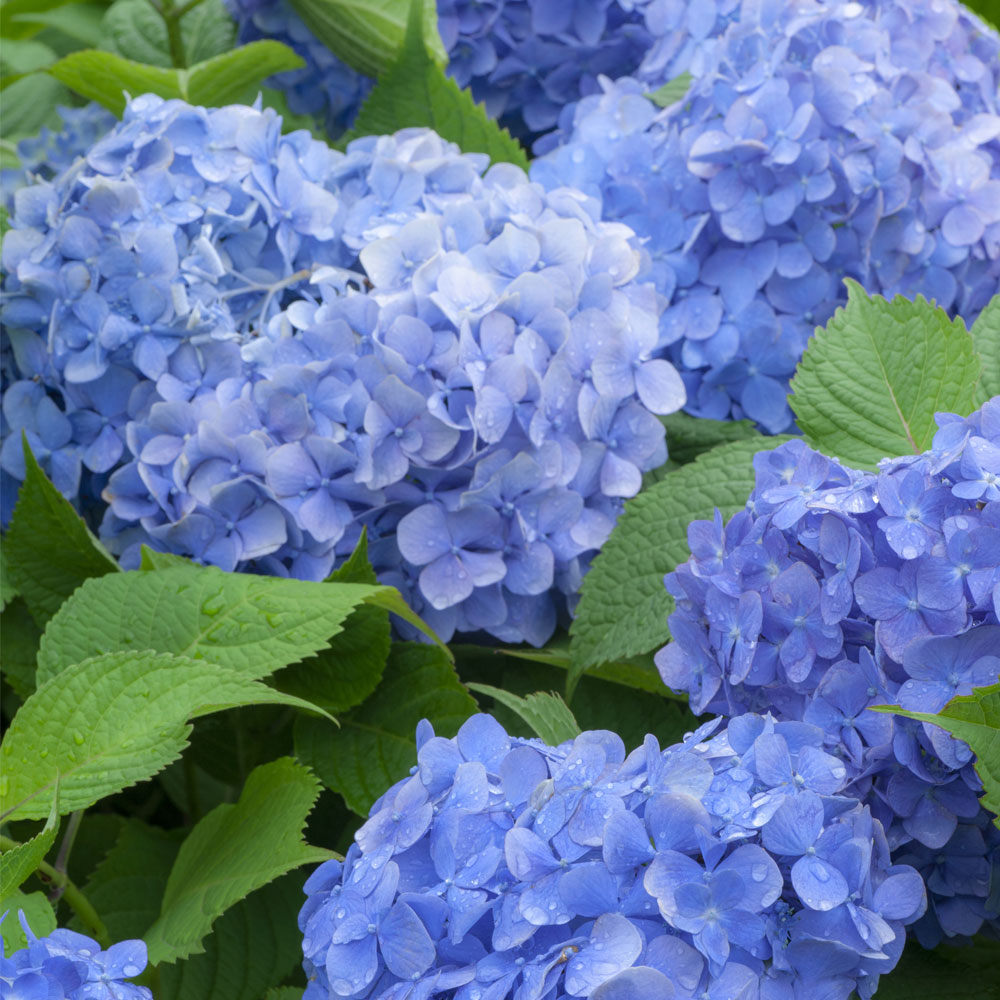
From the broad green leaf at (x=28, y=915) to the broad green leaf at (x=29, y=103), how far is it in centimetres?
101

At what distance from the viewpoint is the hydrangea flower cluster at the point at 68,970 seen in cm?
48

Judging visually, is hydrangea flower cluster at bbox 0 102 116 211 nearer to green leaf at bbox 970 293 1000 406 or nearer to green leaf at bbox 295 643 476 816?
green leaf at bbox 295 643 476 816

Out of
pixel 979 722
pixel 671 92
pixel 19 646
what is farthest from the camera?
pixel 671 92

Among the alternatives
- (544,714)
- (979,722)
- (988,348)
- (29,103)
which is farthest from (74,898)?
(29,103)

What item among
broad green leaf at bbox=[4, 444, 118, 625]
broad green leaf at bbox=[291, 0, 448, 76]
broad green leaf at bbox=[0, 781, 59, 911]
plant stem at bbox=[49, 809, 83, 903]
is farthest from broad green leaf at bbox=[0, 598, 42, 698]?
broad green leaf at bbox=[291, 0, 448, 76]

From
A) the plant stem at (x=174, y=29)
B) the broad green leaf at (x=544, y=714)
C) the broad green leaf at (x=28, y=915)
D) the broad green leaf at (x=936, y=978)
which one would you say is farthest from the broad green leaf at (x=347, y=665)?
the plant stem at (x=174, y=29)

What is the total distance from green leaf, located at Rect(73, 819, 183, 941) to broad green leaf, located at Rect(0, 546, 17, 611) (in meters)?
0.18

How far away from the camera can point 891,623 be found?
1.78ft

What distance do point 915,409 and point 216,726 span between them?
525 millimetres

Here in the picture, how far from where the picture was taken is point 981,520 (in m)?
0.54

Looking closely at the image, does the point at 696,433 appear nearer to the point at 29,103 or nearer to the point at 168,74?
the point at 168,74

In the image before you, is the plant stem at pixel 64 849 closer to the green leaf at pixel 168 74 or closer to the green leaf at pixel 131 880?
the green leaf at pixel 131 880

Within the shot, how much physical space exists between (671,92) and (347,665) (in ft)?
1.84

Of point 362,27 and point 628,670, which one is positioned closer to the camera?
point 628,670
